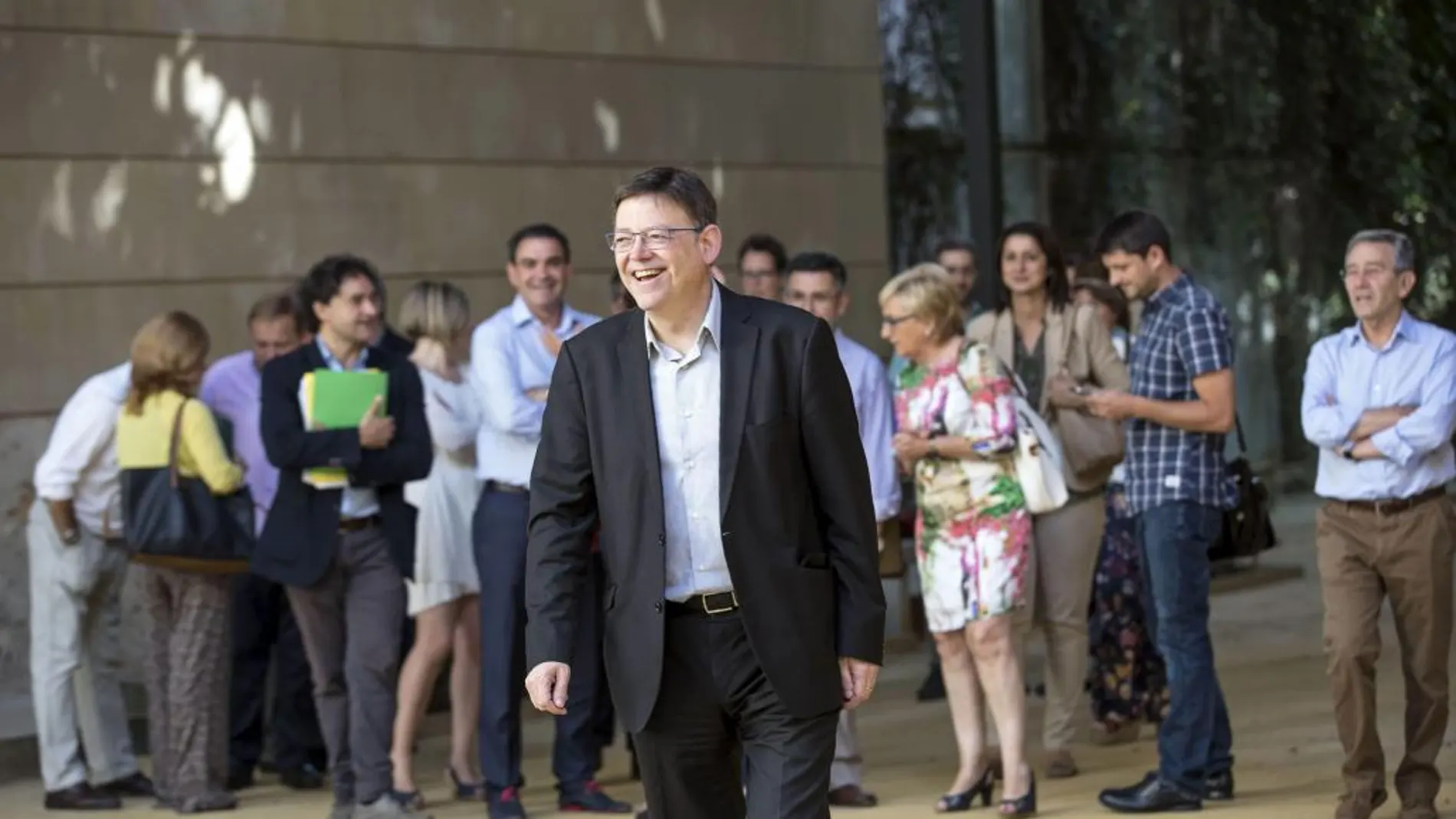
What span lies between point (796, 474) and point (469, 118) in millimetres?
7170

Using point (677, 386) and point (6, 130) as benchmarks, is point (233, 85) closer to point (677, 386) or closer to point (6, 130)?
point (6, 130)

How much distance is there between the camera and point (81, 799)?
379 inches

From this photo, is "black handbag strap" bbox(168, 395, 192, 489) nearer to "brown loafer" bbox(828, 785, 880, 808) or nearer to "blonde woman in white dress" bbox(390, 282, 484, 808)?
"blonde woman in white dress" bbox(390, 282, 484, 808)

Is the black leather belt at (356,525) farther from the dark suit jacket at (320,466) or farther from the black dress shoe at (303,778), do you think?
the black dress shoe at (303,778)

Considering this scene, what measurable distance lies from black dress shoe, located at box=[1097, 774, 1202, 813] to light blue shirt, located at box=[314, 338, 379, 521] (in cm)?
285

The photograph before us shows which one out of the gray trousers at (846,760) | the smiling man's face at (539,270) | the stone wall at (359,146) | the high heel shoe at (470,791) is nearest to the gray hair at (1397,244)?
the gray trousers at (846,760)

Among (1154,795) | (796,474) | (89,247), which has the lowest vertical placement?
(1154,795)

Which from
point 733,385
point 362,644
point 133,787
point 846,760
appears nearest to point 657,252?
point 733,385

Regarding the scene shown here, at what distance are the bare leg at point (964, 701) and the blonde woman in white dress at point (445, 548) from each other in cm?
187

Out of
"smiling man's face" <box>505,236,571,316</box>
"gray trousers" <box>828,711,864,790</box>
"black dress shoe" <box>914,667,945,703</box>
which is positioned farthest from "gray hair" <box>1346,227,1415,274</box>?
"black dress shoe" <box>914,667,945,703</box>

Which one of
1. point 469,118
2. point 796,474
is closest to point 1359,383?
point 796,474

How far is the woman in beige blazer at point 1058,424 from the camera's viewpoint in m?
9.38

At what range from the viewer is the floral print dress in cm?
863

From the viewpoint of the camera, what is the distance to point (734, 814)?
559 centimetres
